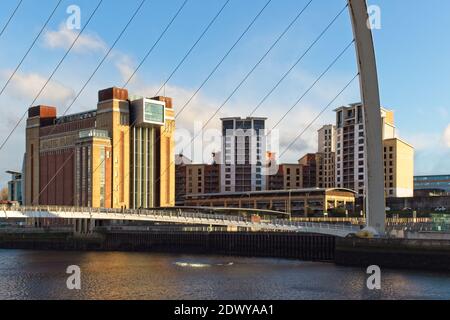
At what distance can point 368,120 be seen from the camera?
49812mm

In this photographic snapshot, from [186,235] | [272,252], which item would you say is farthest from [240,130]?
[272,252]

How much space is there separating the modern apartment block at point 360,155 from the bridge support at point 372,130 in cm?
6801

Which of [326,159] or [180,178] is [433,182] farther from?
[180,178]

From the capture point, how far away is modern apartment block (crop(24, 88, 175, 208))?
125438 millimetres

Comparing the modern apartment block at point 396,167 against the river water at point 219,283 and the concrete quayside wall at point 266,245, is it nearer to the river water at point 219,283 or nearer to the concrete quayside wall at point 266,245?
the concrete quayside wall at point 266,245

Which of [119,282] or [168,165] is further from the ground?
[168,165]

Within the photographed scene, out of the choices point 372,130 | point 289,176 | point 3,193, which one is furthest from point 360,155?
point 3,193

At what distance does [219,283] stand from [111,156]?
87.2 m

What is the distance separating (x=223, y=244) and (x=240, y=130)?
99581 mm

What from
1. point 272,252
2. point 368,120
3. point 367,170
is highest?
point 368,120

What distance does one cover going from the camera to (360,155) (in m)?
129

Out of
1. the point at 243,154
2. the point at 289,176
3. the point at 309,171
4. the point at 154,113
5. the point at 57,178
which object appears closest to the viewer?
the point at 154,113
